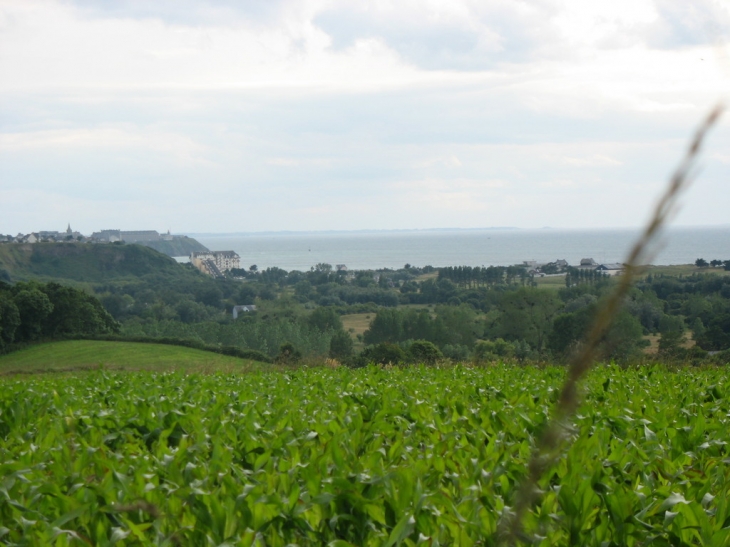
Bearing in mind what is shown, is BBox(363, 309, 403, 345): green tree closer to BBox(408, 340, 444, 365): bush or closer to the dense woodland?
the dense woodland

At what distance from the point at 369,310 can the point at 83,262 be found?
68.2 metres

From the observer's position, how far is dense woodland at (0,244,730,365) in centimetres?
3200

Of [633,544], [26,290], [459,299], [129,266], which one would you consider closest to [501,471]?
[633,544]

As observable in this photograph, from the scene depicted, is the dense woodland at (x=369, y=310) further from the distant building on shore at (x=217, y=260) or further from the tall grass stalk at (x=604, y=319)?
the distant building on shore at (x=217, y=260)

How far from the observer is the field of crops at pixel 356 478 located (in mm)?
3049

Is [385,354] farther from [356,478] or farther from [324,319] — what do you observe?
[324,319]

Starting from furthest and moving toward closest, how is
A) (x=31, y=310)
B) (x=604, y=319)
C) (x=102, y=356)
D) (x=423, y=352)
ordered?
(x=31, y=310), (x=102, y=356), (x=423, y=352), (x=604, y=319)

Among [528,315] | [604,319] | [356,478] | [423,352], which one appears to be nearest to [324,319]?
[528,315]

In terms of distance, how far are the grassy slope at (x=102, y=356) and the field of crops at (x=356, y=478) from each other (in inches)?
1100

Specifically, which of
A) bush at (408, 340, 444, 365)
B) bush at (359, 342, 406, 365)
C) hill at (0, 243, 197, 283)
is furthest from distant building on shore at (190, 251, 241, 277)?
bush at (359, 342, 406, 365)

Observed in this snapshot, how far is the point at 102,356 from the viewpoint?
37.5 meters

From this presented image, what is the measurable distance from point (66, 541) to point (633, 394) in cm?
609

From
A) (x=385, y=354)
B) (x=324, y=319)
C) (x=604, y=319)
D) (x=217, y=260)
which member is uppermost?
(x=604, y=319)

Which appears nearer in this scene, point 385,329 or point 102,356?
point 102,356
